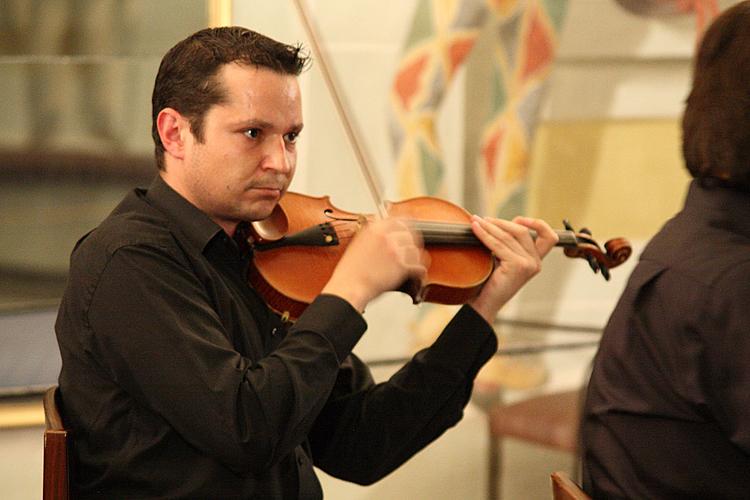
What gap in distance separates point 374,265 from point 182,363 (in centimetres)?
28

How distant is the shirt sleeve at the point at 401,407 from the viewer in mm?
1628

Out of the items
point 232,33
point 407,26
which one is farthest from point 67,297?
point 407,26

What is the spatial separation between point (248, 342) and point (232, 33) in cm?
43

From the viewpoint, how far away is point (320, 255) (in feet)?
5.24

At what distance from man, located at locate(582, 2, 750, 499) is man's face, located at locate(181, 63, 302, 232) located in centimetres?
50

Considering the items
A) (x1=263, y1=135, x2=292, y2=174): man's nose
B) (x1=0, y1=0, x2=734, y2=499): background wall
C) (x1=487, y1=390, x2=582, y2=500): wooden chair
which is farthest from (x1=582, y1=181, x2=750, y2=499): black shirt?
(x1=0, y1=0, x2=734, y2=499): background wall

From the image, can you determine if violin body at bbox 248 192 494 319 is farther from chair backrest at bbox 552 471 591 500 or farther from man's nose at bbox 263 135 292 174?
chair backrest at bbox 552 471 591 500

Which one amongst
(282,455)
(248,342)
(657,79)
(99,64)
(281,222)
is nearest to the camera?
(282,455)

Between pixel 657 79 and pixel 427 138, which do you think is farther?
pixel 657 79

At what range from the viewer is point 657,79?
314 cm

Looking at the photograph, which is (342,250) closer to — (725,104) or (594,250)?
(594,250)

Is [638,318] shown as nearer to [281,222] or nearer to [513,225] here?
[513,225]

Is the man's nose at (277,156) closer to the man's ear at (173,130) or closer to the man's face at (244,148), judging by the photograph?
the man's face at (244,148)

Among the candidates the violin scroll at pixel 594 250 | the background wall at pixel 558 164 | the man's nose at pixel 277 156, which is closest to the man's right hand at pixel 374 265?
the man's nose at pixel 277 156
